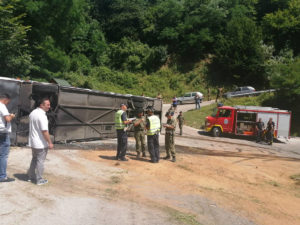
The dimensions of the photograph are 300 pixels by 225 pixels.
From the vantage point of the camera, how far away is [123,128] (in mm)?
9516

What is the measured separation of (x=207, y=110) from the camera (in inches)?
1109

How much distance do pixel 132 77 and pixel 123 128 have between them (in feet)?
118

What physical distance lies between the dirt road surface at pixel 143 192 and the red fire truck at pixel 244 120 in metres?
9.69

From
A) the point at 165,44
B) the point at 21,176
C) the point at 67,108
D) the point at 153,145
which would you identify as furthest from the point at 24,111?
the point at 165,44

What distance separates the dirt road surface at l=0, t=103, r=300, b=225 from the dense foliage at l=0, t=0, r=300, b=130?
19.7m

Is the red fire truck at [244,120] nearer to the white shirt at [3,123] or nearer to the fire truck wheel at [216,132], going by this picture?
the fire truck wheel at [216,132]

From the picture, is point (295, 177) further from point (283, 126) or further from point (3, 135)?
point (283, 126)

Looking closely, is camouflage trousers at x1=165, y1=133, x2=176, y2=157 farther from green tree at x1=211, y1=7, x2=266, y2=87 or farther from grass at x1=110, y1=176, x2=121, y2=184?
green tree at x1=211, y1=7, x2=266, y2=87

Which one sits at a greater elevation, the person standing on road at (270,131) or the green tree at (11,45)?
the green tree at (11,45)

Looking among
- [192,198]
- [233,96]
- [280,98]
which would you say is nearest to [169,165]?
[192,198]

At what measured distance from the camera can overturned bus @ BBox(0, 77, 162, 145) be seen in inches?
405

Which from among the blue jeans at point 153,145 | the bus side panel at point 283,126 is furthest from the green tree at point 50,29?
the bus side panel at point 283,126

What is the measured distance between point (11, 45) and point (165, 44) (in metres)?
32.9

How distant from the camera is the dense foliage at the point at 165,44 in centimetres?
3170
